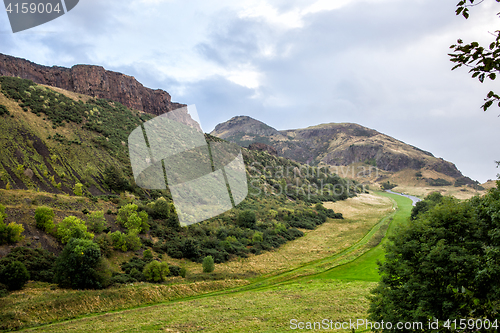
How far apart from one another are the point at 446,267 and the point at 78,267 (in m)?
22.2

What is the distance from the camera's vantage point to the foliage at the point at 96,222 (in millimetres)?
25734

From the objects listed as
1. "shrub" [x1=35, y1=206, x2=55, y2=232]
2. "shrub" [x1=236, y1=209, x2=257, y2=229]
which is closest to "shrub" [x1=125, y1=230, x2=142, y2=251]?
"shrub" [x1=35, y1=206, x2=55, y2=232]

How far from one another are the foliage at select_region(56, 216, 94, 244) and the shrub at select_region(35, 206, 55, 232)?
0.70 meters

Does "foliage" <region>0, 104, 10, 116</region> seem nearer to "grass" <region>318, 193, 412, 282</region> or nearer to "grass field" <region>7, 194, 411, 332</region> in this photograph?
"grass field" <region>7, 194, 411, 332</region>

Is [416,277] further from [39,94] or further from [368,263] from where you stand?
[39,94]

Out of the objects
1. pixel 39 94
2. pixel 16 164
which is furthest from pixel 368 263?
pixel 39 94

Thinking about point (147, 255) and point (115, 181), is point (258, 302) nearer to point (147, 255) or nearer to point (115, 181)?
point (147, 255)

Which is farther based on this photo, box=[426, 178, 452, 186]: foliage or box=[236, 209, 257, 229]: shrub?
box=[426, 178, 452, 186]: foliage

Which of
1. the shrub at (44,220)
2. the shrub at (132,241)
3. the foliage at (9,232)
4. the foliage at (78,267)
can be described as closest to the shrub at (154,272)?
the foliage at (78,267)

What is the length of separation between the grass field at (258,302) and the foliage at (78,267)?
148 cm

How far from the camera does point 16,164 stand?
32312 mm

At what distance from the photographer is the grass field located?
13.6 meters

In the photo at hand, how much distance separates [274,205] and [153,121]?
160 feet

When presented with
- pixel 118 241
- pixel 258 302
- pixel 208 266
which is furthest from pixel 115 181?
pixel 258 302
